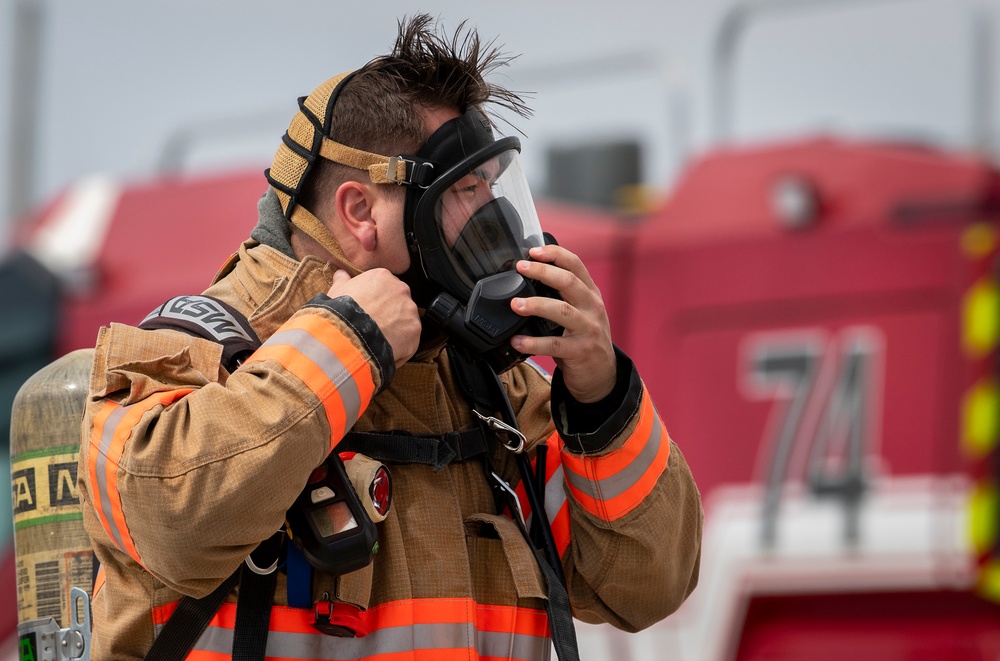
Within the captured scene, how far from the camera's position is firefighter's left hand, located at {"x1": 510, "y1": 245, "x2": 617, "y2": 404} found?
68.0 inches

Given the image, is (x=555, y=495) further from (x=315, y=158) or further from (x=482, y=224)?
(x=315, y=158)

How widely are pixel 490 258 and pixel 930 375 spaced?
2287 mm

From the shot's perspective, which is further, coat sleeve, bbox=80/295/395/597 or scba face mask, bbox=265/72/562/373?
scba face mask, bbox=265/72/562/373

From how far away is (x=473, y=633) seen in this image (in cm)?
174

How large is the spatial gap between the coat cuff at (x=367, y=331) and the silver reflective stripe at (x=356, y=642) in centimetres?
34

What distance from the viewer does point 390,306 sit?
168 centimetres

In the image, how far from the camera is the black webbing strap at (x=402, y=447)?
5.82 feet

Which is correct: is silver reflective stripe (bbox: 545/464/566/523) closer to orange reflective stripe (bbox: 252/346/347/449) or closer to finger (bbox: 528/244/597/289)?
finger (bbox: 528/244/597/289)

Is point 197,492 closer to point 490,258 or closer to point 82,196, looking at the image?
point 490,258

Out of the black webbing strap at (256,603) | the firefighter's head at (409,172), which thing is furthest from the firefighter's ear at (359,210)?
the black webbing strap at (256,603)

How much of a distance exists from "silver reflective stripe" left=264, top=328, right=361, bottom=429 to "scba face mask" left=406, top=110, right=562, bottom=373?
0.21 metres

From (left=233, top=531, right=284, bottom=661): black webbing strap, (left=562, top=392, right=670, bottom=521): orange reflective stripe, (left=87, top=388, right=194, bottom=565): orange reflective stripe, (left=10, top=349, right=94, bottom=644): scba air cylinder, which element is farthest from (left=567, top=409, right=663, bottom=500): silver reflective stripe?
(left=10, top=349, right=94, bottom=644): scba air cylinder

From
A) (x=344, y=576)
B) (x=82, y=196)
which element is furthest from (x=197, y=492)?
(x=82, y=196)

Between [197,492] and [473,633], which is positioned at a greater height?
[197,492]
